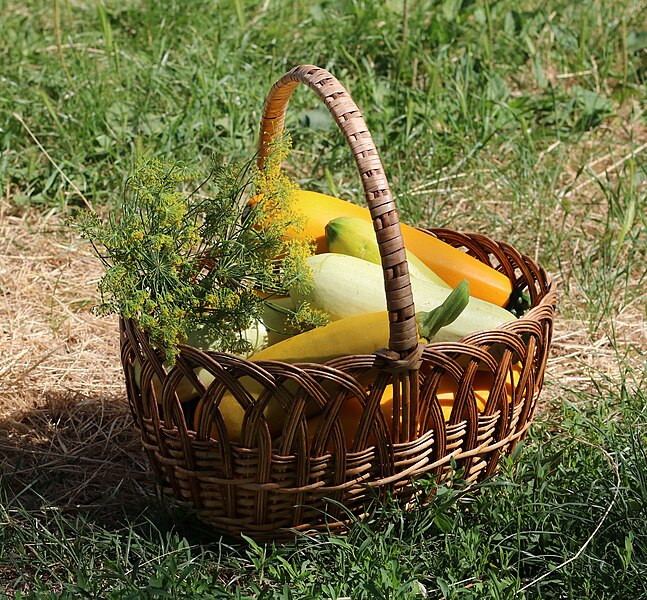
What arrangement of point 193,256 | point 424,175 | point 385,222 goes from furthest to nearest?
point 424,175 → point 193,256 → point 385,222

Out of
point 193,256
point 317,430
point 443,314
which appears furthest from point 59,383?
point 443,314

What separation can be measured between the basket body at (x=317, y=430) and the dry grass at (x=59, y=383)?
319mm

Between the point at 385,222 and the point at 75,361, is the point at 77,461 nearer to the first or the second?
the point at 75,361

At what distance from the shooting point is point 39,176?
10.6 ft

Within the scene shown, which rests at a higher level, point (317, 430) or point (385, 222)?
point (385, 222)

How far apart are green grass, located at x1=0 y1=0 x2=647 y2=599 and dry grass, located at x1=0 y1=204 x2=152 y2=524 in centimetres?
9

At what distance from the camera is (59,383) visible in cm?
235

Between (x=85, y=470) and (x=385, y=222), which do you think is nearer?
(x=385, y=222)

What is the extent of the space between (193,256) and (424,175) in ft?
5.76

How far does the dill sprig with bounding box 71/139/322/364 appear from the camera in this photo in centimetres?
151

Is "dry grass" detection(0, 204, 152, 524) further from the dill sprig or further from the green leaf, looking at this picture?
the green leaf

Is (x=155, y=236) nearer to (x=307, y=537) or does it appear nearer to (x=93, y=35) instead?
(x=307, y=537)

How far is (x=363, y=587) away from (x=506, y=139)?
229 centimetres

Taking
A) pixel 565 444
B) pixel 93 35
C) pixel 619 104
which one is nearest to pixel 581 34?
pixel 619 104
